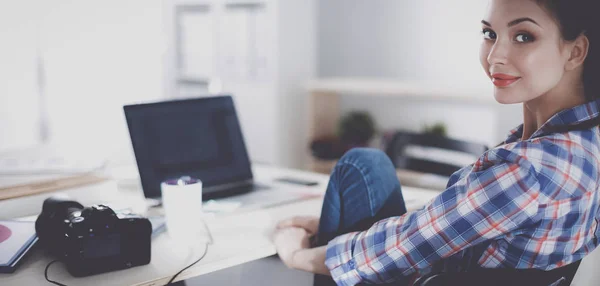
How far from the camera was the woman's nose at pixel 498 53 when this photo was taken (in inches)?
47.5

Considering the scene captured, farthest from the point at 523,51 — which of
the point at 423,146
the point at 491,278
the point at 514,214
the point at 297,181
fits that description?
the point at 423,146

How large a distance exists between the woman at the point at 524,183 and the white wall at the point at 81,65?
3.12 meters

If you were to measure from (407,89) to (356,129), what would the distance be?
585 millimetres

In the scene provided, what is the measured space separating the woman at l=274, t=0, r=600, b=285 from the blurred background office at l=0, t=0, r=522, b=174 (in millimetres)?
2346

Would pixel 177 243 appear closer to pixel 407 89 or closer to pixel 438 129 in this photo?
pixel 407 89

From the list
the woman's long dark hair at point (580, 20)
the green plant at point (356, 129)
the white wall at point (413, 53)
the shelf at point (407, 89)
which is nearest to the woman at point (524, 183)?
the woman's long dark hair at point (580, 20)

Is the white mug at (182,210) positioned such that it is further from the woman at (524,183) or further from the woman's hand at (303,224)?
the woman at (524,183)

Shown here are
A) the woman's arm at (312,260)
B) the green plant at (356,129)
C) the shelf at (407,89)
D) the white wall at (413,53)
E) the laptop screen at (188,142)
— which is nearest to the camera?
the woman's arm at (312,260)

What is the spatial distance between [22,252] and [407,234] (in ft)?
2.35

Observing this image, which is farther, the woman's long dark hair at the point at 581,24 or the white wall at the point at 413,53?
the white wall at the point at 413,53

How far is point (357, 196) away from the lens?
4.66ft

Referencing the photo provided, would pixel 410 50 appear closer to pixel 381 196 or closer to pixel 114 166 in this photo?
pixel 114 166

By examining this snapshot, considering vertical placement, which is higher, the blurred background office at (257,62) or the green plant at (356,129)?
the blurred background office at (257,62)

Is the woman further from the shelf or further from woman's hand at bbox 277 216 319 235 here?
the shelf
